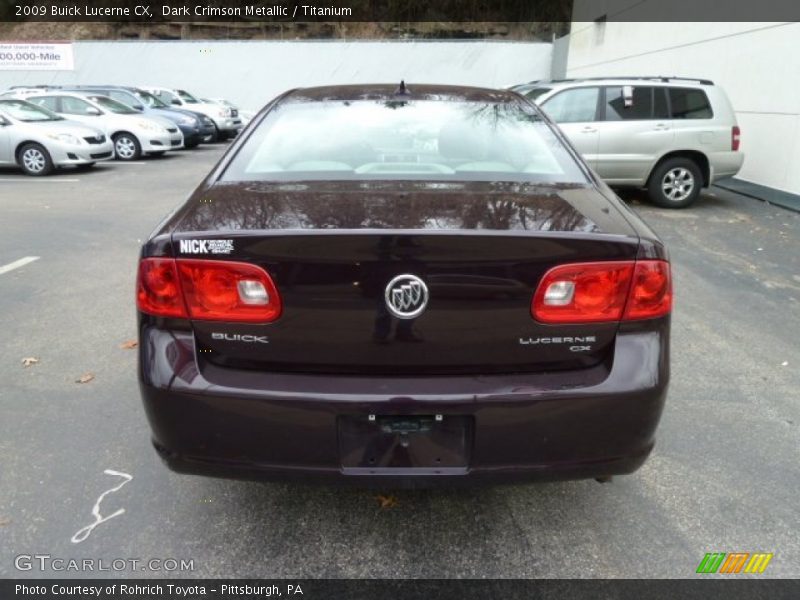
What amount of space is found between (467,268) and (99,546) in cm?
172

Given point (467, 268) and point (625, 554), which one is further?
point (625, 554)

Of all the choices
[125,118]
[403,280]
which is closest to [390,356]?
[403,280]

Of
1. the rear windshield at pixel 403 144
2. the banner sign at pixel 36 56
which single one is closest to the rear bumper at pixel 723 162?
the rear windshield at pixel 403 144

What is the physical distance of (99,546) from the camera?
2.36 m

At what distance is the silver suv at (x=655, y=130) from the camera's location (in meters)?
8.94

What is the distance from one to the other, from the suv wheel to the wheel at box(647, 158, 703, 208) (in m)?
10.8

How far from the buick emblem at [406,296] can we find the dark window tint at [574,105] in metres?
7.89

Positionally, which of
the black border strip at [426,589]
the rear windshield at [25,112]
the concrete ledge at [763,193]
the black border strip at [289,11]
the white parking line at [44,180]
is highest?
the black border strip at [289,11]

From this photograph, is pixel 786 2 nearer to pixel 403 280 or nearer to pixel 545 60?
pixel 403 280

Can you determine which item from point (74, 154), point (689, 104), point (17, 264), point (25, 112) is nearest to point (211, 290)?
point (17, 264)

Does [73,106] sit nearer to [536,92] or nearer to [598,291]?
[536,92]

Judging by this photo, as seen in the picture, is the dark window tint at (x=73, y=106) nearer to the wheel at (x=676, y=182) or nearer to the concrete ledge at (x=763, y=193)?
the wheel at (x=676, y=182)

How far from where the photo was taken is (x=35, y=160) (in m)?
12.1

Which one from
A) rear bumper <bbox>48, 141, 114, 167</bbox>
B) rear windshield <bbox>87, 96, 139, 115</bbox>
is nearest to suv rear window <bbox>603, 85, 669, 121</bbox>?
rear bumper <bbox>48, 141, 114, 167</bbox>
